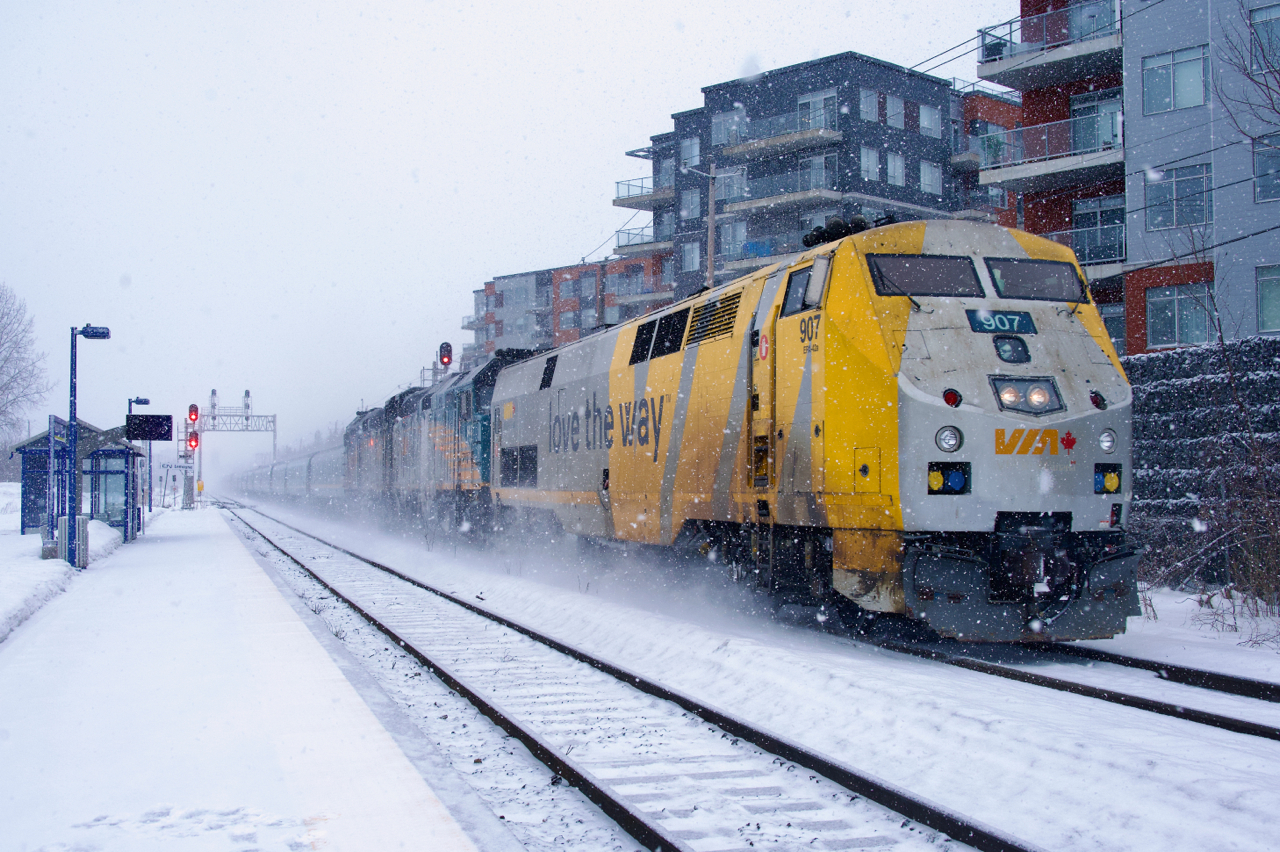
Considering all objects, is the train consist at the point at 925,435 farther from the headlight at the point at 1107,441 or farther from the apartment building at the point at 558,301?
the apartment building at the point at 558,301

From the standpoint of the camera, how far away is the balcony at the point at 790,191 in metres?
38.2

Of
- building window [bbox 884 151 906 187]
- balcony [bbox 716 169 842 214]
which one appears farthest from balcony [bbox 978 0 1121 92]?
building window [bbox 884 151 906 187]

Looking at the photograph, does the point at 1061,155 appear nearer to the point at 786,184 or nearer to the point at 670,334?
the point at 786,184

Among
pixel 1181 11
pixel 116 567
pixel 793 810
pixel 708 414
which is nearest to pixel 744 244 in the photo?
pixel 1181 11

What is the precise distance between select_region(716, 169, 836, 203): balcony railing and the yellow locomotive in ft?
99.1

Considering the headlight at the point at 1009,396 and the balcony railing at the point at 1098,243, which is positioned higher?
the balcony railing at the point at 1098,243

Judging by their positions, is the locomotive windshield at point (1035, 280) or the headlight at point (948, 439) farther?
the locomotive windshield at point (1035, 280)

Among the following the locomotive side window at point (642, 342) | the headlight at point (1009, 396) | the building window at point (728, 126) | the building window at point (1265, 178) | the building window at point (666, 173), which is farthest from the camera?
the building window at point (666, 173)

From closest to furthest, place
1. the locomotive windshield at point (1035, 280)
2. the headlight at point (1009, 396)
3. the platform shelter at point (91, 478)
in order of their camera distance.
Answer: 1. the headlight at point (1009, 396)
2. the locomotive windshield at point (1035, 280)
3. the platform shelter at point (91, 478)

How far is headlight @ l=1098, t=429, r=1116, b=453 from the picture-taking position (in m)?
8.05

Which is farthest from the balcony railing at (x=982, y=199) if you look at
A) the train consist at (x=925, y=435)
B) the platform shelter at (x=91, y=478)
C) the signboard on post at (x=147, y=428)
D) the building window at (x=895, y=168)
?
the train consist at (x=925, y=435)

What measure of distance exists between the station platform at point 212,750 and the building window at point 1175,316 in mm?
19221

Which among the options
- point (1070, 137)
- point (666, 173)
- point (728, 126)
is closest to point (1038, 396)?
point (1070, 137)

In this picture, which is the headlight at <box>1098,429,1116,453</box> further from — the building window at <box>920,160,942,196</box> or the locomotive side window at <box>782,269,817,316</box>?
the building window at <box>920,160,942,196</box>
